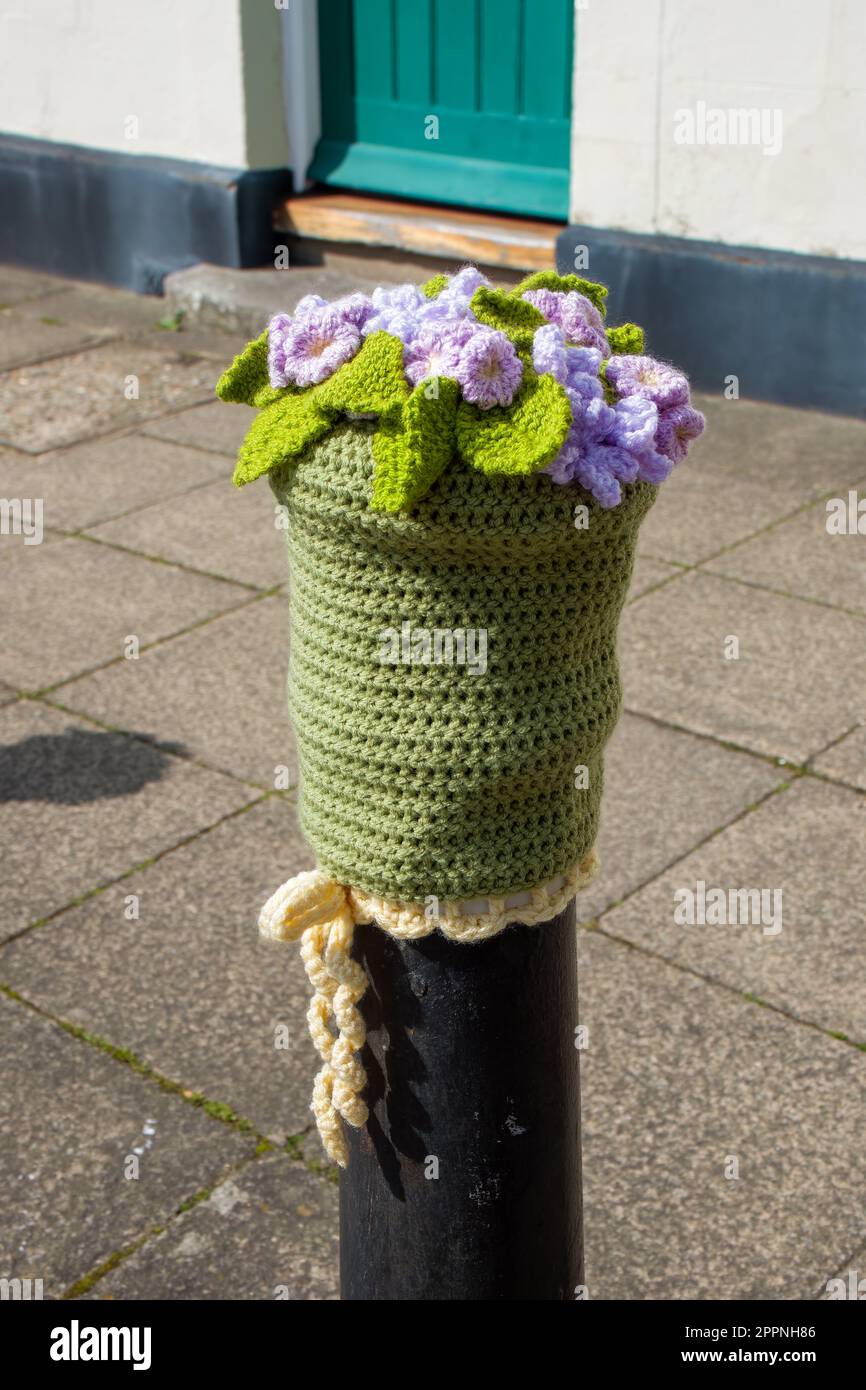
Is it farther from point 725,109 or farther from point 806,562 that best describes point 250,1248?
point 725,109

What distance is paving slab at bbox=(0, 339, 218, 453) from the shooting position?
718 centimetres

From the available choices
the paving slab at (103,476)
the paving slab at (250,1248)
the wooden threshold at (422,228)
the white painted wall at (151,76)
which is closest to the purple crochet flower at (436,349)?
the paving slab at (250,1248)

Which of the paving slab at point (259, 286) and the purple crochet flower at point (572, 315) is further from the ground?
the purple crochet flower at point (572, 315)

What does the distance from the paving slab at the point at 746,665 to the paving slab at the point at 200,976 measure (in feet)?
4.38

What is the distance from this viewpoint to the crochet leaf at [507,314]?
1.93 metres

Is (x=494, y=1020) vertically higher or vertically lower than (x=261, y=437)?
lower

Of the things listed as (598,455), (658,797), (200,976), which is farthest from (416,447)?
(658,797)

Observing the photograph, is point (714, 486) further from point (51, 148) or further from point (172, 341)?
point (51, 148)

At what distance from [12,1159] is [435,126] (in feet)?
19.6

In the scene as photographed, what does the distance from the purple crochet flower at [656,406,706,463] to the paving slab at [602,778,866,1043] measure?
6.10 ft

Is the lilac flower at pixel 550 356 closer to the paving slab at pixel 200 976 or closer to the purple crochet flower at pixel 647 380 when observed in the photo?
the purple crochet flower at pixel 647 380

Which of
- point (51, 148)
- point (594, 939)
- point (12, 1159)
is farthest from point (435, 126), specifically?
point (12, 1159)

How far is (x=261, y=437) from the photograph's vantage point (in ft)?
6.49

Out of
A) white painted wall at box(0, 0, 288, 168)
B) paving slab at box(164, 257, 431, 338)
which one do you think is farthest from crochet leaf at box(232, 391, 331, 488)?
white painted wall at box(0, 0, 288, 168)
